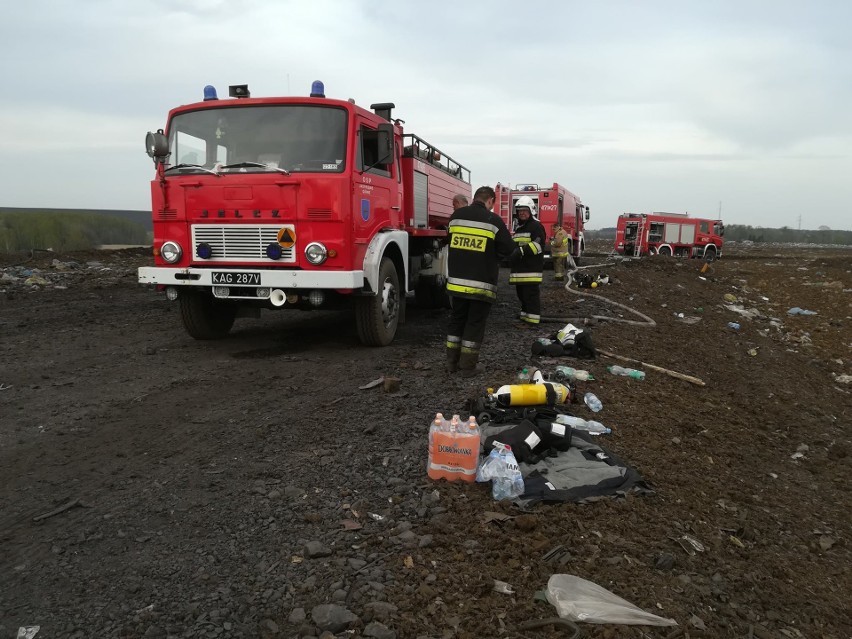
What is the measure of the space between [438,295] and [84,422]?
22.0 ft

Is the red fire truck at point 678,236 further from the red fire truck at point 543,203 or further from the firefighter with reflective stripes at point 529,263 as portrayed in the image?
the firefighter with reflective stripes at point 529,263

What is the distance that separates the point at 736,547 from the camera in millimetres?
3496

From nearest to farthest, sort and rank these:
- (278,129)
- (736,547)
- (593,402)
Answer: (736,547)
(593,402)
(278,129)

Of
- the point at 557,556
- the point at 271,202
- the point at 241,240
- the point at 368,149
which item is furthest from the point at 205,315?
the point at 557,556

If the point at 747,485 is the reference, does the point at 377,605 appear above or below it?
above

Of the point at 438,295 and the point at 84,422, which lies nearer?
the point at 84,422

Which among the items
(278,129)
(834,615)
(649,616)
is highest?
(278,129)

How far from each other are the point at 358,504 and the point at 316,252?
3.35 metres

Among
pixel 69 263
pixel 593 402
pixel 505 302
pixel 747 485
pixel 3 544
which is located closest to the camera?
pixel 3 544

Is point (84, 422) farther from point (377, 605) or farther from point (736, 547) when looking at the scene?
point (736, 547)

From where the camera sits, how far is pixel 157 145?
6.24m

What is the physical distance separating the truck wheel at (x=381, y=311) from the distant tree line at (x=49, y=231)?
73.0 ft

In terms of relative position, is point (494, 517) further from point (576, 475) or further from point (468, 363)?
point (468, 363)

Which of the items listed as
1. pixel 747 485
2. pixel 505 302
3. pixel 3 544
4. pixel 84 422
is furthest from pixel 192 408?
pixel 505 302
